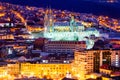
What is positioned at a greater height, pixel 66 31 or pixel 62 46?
pixel 66 31

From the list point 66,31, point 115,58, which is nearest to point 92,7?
point 66,31

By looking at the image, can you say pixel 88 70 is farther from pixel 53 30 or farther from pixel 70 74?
Answer: pixel 53 30

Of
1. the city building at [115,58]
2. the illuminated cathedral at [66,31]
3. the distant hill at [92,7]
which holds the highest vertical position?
the distant hill at [92,7]

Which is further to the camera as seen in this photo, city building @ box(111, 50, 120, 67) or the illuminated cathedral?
the illuminated cathedral

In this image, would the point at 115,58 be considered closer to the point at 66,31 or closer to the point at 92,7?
the point at 66,31

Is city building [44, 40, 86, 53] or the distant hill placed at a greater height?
the distant hill

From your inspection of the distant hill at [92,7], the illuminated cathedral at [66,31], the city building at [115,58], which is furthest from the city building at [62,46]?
the distant hill at [92,7]

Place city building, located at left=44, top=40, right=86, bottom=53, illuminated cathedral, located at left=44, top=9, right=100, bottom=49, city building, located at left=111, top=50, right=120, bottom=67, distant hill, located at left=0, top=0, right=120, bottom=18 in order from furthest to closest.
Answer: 1. distant hill, located at left=0, top=0, right=120, bottom=18
2. illuminated cathedral, located at left=44, top=9, right=100, bottom=49
3. city building, located at left=44, top=40, right=86, bottom=53
4. city building, located at left=111, top=50, right=120, bottom=67

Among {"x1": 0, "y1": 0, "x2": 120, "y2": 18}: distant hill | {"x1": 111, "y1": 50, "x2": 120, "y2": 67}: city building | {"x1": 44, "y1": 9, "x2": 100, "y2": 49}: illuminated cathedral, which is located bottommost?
{"x1": 111, "y1": 50, "x2": 120, "y2": 67}: city building

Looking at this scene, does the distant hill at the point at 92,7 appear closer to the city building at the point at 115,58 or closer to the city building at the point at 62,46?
the city building at the point at 62,46

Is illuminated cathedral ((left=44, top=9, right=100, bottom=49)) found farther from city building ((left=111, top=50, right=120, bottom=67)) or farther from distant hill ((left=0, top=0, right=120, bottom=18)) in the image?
distant hill ((left=0, top=0, right=120, bottom=18))

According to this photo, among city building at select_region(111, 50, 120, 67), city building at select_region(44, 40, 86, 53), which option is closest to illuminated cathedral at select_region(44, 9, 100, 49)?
city building at select_region(44, 40, 86, 53)
